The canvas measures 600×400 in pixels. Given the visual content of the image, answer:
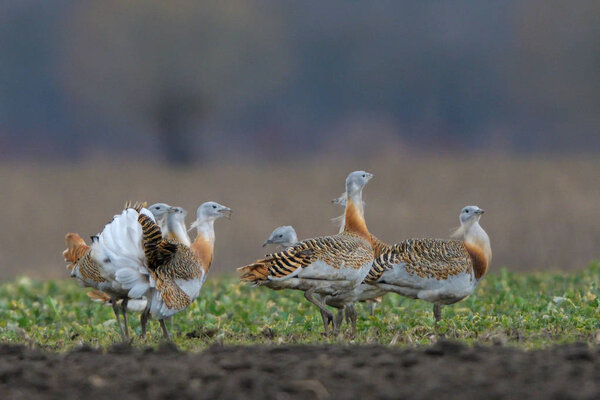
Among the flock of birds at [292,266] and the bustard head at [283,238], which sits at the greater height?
the bustard head at [283,238]

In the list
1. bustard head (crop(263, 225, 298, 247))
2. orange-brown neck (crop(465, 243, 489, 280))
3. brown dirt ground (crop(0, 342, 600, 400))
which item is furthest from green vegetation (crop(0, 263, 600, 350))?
brown dirt ground (crop(0, 342, 600, 400))

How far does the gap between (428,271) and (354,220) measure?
894 millimetres

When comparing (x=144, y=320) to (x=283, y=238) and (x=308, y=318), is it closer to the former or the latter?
(x=308, y=318)

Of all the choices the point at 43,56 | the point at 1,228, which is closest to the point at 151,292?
the point at 1,228

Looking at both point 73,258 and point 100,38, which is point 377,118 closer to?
point 100,38

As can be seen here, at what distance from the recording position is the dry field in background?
50.0ft

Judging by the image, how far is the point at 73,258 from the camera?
9062mm

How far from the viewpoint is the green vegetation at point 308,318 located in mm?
7562

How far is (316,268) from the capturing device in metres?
8.18

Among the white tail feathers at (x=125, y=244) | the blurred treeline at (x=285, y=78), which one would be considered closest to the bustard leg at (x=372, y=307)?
the white tail feathers at (x=125, y=244)

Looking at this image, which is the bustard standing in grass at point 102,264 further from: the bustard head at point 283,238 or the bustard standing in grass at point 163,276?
the bustard head at point 283,238

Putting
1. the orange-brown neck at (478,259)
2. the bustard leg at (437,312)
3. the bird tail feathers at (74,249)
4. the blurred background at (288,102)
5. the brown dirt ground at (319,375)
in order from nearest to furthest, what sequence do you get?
1. the brown dirt ground at (319,375)
2. the bustard leg at (437,312)
3. the orange-brown neck at (478,259)
4. the bird tail feathers at (74,249)
5. the blurred background at (288,102)

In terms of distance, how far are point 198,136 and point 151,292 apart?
2822cm

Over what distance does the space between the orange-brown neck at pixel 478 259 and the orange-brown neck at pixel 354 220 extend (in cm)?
80
